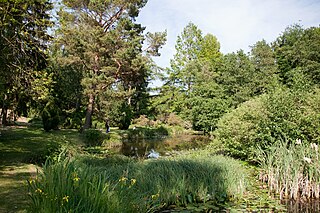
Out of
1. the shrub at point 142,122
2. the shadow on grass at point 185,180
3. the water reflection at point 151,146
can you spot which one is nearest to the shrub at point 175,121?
the shrub at point 142,122

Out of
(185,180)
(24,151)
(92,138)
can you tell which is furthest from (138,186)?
(92,138)

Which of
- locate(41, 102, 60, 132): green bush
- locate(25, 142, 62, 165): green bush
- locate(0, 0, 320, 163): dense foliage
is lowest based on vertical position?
locate(25, 142, 62, 165): green bush

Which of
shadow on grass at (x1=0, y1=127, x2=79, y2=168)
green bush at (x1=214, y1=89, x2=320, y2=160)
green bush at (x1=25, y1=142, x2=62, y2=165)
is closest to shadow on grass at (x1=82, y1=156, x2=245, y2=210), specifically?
green bush at (x1=214, y1=89, x2=320, y2=160)

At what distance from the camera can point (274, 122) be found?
8.53 m

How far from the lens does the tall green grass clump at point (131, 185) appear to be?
110 inches

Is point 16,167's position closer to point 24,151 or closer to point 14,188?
point 14,188

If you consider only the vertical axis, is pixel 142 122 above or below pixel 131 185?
above

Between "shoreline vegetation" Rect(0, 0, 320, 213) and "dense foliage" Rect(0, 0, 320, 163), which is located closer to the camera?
"shoreline vegetation" Rect(0, 0, 320, 213)

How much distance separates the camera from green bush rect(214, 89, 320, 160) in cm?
826

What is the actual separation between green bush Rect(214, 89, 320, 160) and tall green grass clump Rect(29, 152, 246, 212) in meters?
2.51

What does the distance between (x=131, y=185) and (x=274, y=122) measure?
6811 millimetres

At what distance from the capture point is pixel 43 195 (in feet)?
9.20

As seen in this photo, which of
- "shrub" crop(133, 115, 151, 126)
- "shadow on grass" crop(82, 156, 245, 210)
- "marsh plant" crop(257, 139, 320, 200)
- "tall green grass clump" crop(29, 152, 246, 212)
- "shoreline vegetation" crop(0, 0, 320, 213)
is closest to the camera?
"tall green grass clump" crop(29, 152, 246, 212)

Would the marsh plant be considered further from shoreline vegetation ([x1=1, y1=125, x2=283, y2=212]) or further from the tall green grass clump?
the tall green grass clump
